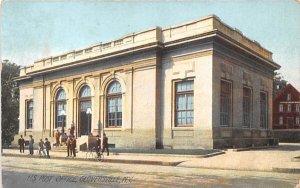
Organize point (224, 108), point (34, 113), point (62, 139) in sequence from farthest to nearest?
point (62, 139) → point (34, 113) → point (224, 108)

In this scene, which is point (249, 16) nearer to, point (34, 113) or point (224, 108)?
point (224, 108)

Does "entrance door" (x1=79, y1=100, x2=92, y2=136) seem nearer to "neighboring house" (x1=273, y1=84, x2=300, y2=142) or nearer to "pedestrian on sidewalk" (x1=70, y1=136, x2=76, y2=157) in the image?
"pedestrian on sidewalk" (x1=70, y1=136, x2=76, y2=157)

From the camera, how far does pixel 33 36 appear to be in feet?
23.7

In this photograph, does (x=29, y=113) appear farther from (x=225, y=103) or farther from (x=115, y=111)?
(x=225, y=103)

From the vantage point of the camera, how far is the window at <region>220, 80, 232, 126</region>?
7902 millimetres

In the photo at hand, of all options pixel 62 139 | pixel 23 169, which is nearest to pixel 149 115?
pixel 62 139

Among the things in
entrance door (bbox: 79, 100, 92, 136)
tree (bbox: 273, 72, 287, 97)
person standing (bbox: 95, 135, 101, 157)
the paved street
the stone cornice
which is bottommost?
the paved street

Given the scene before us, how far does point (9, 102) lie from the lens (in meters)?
8.11

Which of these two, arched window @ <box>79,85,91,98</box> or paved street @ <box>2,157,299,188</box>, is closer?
paved street @ <box>2,157,299,188</box>

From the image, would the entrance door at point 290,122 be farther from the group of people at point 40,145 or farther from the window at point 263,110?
the group of people at point 40,145

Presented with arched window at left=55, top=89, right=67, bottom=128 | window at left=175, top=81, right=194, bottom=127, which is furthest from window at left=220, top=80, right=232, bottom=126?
arched window at left=55, top=89, right=67, bottom=128

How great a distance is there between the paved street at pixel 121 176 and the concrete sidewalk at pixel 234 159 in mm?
129

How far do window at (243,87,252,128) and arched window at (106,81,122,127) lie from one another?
391cm

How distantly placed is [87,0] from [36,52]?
1.50 metres
